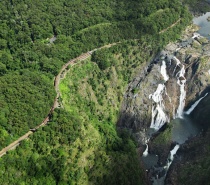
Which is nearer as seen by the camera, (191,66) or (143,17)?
(191,66)

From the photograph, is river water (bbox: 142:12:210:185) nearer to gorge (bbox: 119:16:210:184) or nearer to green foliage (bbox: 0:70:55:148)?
gorge (bbox: 119:16:210:184)

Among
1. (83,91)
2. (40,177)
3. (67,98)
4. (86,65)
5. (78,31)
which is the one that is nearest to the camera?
(40,177)

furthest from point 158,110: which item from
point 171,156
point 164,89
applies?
point 171,156

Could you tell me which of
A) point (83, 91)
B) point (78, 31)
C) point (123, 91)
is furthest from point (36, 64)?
point (123, 91)

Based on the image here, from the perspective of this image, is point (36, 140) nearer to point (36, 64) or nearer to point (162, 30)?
point (36, 64)

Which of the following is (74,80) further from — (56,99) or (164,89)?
(164,89)

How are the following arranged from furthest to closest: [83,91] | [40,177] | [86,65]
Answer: [86,65] < [83,91] < [40,177]

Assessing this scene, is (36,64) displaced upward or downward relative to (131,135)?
upward

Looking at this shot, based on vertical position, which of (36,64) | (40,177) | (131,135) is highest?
(36,64)
